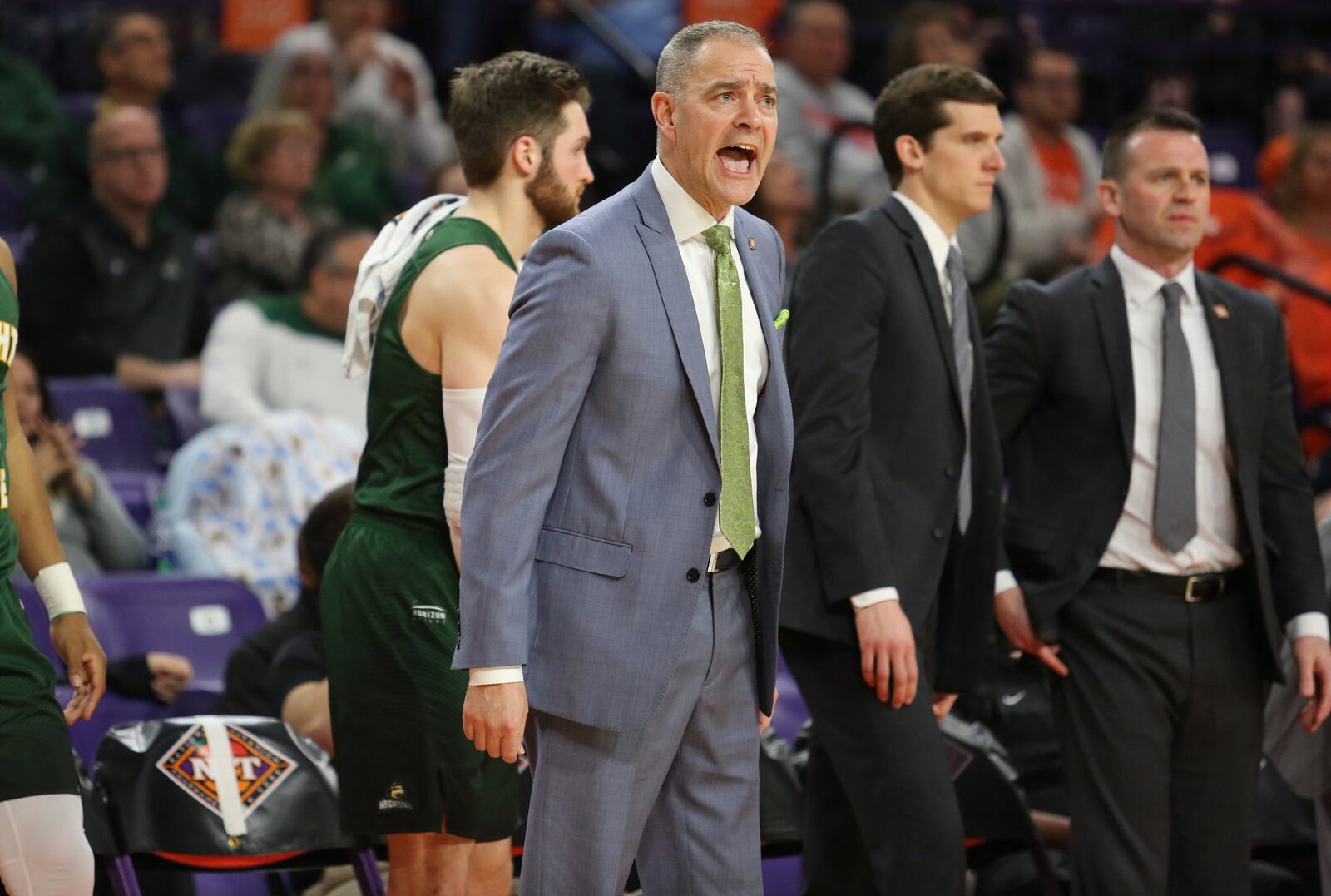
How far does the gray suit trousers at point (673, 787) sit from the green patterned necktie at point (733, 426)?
0.09 m

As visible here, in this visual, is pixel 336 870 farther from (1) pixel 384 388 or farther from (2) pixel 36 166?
(2) pixel 36 166

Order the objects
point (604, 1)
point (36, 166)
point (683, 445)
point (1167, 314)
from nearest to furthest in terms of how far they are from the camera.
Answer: point (683, 445) → point (1167, 314) → point (36, 166) → point (604, 1)

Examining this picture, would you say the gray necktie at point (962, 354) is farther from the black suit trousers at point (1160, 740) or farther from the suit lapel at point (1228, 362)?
the suit lapel at point (1228, 362)

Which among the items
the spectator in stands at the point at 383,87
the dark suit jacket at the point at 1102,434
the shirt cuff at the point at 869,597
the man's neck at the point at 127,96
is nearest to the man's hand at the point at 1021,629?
the dark suit jacket at the point at 1102,434

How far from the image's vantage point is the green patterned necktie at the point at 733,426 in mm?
2814

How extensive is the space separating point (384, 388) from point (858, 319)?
36.4 inches

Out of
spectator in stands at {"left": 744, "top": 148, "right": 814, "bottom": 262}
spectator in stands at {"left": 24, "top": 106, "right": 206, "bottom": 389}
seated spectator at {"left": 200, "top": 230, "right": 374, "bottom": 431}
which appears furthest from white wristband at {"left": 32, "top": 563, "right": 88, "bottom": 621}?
spectator in stands at {"left": 744, "top": 148, "right": 814, "bottom": 262}

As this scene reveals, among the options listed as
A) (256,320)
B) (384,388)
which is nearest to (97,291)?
(256,320)

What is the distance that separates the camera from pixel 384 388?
3350 mm

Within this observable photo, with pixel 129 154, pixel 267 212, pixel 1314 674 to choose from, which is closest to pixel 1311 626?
pixel 1314 674

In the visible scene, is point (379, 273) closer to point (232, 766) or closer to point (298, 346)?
point (232, 766)

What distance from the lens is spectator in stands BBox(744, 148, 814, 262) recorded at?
7121 mm

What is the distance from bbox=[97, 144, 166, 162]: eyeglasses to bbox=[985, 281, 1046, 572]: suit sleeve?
418 cm

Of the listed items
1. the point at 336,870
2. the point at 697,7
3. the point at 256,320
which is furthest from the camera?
the point at 697,7
